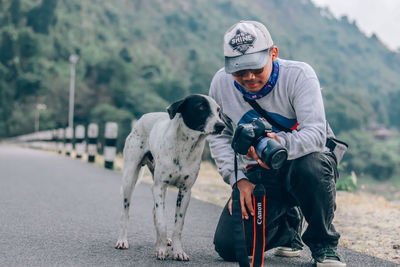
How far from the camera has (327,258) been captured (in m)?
3.27

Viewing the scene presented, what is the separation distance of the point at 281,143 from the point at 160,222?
1.00 metres

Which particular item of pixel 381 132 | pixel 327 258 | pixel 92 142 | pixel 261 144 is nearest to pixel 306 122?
pixel 261 144

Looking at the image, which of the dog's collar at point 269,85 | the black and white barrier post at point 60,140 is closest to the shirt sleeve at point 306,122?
the dog's collar at point 269,85

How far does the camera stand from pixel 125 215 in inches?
159

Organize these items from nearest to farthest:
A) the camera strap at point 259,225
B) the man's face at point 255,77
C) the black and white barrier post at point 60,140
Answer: the camera strap at point 259,225
the man's face at point 255,77
the black and white barrier post at point 60,140

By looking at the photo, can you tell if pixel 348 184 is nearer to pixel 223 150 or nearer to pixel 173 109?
pixel 223 150

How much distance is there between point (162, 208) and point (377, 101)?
443 feet

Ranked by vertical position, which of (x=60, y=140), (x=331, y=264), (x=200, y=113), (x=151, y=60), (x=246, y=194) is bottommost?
(x=151, y=60)

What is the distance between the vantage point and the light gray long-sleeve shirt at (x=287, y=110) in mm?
3172

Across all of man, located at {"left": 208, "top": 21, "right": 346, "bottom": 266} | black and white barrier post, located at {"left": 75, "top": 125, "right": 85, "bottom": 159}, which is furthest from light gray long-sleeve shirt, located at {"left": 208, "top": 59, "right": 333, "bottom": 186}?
black and white barrier post, located at {"left": 75, "top": 125, "right": 85, "bottom": 159}

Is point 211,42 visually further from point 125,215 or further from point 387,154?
point 125,215

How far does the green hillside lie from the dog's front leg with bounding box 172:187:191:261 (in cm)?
530

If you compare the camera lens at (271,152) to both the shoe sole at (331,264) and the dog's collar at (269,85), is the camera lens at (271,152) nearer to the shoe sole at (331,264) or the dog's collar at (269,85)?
the dog's collar at (269,85)

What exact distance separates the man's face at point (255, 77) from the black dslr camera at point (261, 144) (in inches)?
14.1
